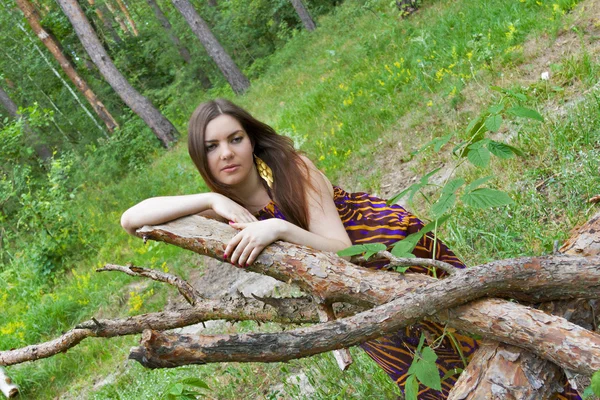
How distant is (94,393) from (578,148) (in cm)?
435

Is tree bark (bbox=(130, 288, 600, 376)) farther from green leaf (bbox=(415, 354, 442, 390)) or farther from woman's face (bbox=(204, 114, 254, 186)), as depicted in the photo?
woman's face (bbox=(204, 114, 254, 186))

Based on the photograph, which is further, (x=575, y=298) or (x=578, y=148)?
(x=578, y=148)

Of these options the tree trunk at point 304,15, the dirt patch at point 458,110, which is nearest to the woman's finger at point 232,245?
the dirt patch at point 458,110

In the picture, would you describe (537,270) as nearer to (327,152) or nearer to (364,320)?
(364,320)

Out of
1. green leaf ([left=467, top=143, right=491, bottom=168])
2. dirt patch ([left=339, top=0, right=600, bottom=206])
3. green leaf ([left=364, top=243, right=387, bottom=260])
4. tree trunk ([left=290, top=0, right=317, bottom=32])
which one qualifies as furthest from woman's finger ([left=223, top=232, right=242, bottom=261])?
tree trunk ([left=290, top=0, right=317, bottom=32])

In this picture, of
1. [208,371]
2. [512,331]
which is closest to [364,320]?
[512,331]

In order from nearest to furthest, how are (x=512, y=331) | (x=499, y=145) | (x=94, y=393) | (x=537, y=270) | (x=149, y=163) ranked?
1. (x=512, y=331)
2. (x=537, y=270)
3. (x=499, y=145)
4. (x=94, y=393)
5. (x=149, y=163)

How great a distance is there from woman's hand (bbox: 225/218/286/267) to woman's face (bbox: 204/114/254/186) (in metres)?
0.55

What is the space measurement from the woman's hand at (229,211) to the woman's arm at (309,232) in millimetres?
132

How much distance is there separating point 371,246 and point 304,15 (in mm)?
16279

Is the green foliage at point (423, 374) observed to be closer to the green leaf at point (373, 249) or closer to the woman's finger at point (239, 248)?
the green leaf at point (373, 249)

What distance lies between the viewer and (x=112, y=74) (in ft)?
44.5

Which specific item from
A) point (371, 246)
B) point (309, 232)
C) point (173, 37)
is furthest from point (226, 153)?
point (173, 37)

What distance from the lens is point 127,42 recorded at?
70.7ft
